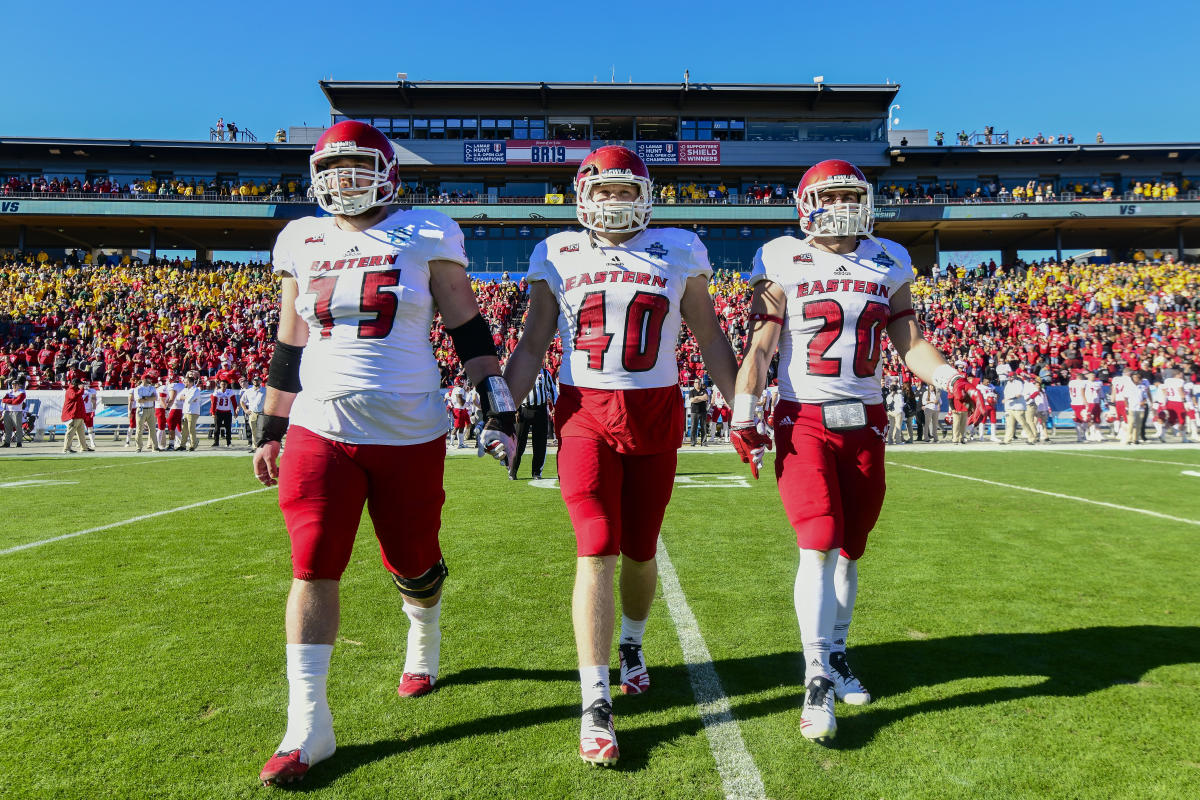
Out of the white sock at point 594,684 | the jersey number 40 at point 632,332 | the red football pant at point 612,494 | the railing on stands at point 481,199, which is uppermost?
the railing on stands at point 481,199

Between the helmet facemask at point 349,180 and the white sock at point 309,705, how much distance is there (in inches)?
65.5

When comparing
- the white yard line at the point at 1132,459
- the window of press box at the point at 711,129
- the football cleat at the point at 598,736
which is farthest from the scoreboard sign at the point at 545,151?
the football cleat at the point at 598,736

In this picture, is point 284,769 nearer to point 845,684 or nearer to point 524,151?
point 845,684

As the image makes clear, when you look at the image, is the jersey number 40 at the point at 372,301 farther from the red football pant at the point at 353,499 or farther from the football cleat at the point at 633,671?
the football cleat at the point at 633,671

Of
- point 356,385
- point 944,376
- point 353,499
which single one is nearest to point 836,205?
point 944,376

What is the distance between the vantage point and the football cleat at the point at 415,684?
3.18 m

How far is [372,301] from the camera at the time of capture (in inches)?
113

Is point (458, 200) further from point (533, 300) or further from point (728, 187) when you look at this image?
point (533, 300)

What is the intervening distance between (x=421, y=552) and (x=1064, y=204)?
47662mm

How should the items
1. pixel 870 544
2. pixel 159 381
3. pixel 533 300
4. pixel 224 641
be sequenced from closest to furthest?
pixel 533 300
pixel 224 641
pixel 870 544
pixel 159 381

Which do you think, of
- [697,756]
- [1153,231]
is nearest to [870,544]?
[697,756]

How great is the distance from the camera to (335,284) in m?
2.88

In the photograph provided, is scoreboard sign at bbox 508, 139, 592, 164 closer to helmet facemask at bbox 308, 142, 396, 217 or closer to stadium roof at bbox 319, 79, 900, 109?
stadium roof at bbox 319, 79, 900, 109

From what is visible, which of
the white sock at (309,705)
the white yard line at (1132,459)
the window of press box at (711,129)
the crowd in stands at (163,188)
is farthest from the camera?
the window of press box at (711,129)
